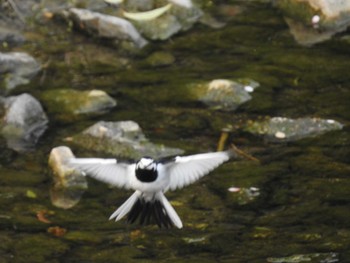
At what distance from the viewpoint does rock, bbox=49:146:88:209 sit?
862 cm

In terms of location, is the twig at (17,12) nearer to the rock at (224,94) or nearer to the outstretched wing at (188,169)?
the rock at (224,94)

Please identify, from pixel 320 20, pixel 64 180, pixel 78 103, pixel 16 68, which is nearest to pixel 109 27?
pixel 16 68

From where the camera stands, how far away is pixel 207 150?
9492mm

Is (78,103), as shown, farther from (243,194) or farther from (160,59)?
(243,194)

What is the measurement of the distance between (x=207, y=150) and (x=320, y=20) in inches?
150

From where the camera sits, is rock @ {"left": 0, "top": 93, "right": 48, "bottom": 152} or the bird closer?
the bird

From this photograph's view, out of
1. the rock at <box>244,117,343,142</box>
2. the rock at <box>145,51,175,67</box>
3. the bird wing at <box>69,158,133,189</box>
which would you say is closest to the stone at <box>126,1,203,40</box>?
the rock at <box>145,51,175,67</box>

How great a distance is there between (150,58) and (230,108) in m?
1.79

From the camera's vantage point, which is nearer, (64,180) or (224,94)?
(64,180)

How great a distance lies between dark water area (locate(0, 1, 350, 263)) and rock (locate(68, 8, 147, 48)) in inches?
7.6

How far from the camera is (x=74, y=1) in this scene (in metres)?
13.2

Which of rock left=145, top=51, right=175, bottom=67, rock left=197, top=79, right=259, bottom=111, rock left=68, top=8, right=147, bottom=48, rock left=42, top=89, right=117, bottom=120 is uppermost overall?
rock left=68, top=8, right=147, bottom=48

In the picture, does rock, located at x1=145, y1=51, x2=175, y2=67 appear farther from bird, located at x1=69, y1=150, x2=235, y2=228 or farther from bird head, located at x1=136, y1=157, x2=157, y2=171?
bird head, located at x1=136, y1=157, x2=157, y2=171

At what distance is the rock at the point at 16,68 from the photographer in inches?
436
